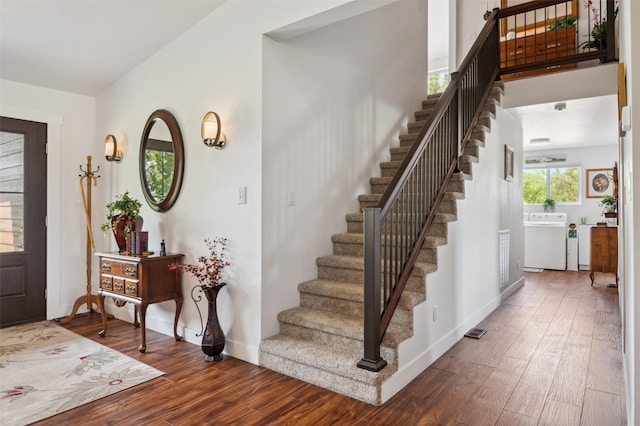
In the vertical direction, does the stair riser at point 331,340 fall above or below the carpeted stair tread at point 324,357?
above

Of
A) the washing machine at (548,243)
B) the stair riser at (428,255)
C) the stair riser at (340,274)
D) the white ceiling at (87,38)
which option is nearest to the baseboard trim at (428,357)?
the stair riser at (428,255)

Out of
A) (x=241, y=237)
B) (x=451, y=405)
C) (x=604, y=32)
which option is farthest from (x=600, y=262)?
(x=241, y=237)

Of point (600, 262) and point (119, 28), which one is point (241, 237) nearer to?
point (119, 28)

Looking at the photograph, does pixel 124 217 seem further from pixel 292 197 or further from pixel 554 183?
pixel 554 183

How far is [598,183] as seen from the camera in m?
8.11

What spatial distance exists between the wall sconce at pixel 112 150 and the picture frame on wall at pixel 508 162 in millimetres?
4544

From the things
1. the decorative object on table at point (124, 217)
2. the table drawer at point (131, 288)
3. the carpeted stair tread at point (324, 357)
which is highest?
the decorative object on table at point (124, 217)

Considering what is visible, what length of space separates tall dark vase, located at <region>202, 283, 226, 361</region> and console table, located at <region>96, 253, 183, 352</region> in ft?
2.02

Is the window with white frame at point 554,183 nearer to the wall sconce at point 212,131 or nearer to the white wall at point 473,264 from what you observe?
the white wall at point 473,264

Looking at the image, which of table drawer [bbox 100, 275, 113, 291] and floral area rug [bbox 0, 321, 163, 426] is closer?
floral area rug [bbox 0, 321, 163, 426]

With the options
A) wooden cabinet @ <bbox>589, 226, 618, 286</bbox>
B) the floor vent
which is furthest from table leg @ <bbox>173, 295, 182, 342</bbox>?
wooden cabinet @ <bbox>589, 226, 618, 286</bbox>

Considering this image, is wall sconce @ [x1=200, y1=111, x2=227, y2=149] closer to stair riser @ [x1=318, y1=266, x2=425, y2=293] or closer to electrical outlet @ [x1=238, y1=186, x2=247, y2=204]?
electrical outlet @ [x1=238, y1=186, x2=247, y2=204]

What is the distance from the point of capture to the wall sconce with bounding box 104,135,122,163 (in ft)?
14.9

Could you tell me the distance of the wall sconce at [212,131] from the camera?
3.36 metres
